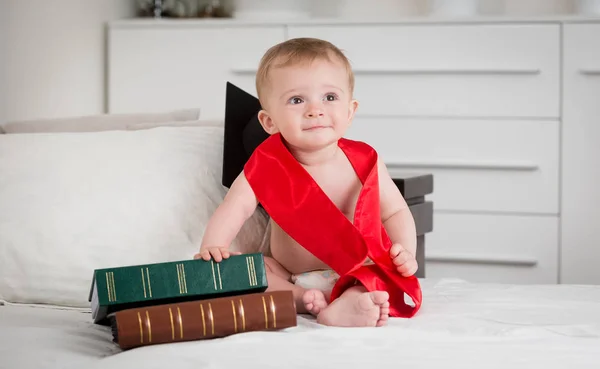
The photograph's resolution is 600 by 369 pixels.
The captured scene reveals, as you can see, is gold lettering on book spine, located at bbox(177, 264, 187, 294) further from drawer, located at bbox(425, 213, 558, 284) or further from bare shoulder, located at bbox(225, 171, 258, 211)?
drawer, located at bbox(425, 213, 558, 284)

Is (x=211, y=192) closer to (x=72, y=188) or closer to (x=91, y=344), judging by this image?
(x=72, y=188)

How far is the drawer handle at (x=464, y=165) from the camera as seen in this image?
324 cm

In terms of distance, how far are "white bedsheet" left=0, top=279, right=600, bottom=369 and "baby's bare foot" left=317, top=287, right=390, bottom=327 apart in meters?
0.03

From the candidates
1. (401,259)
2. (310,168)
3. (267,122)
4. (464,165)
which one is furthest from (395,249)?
(464,165)

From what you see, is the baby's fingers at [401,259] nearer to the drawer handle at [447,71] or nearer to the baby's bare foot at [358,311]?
the baby's bare foot at [358,311]

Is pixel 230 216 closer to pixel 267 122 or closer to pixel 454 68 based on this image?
pixel 267 122

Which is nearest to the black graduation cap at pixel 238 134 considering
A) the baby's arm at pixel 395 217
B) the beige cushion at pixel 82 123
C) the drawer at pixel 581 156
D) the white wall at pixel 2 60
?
the baby's arm at pixel 395 217

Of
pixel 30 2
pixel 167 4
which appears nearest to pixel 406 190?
pixel 30 2

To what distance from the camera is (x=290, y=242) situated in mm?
1550

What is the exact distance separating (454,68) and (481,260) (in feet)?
2.42

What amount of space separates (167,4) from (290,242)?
2.41 m

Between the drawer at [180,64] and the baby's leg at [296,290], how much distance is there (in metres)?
1.93

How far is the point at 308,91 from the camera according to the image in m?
1.49

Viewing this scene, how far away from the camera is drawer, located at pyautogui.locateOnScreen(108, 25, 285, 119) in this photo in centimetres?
345
